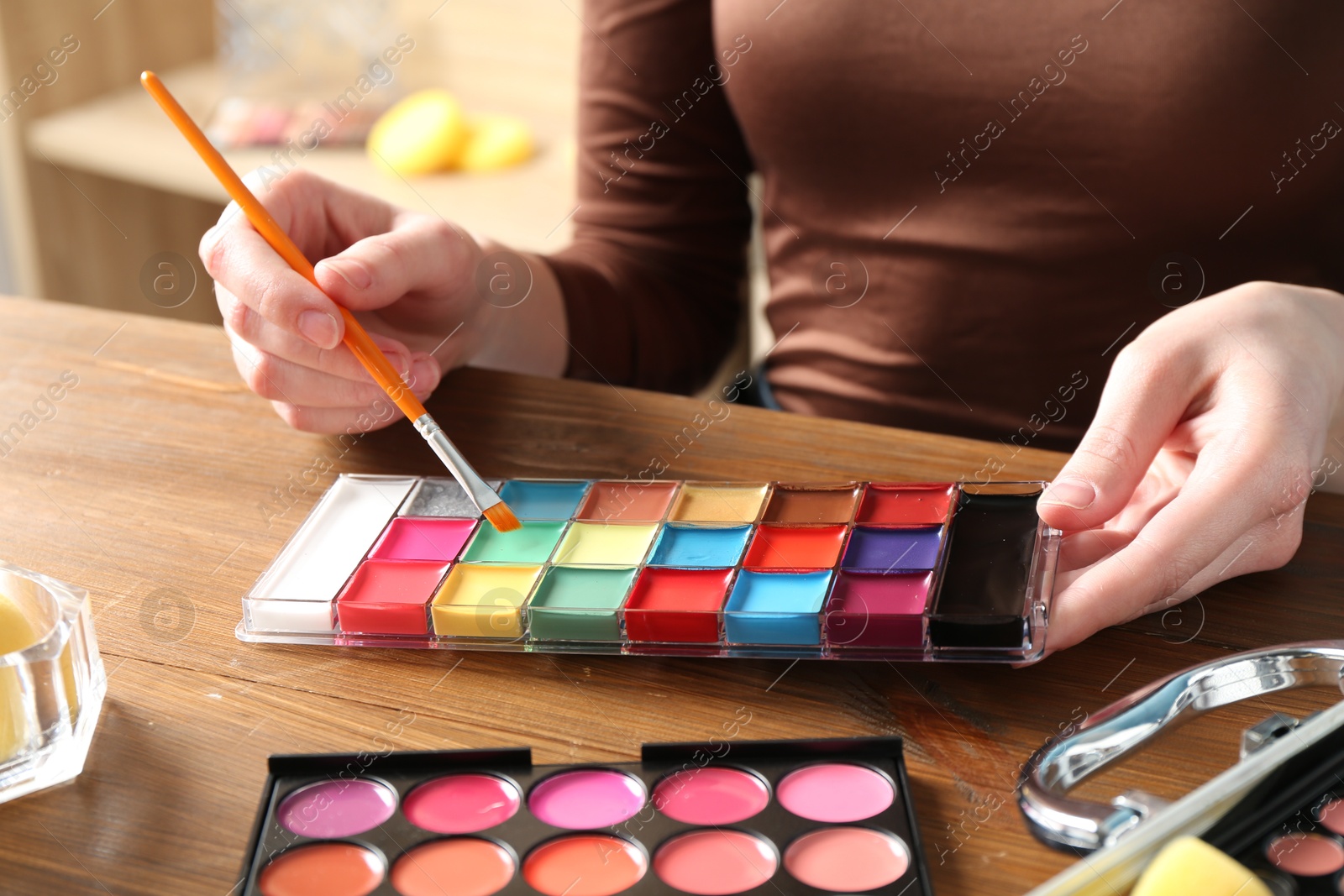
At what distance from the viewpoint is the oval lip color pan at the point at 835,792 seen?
37 centimetres

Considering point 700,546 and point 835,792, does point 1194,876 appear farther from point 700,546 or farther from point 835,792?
point 700,546

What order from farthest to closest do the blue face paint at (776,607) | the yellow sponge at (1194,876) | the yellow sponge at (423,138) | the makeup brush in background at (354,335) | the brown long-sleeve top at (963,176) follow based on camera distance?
the yellow sponge at (423,138) → the brown long-sleeve top at (963,176) → the makeup brush in background at (354,335) → the blue face paint at (776,607) → the yellow sponge at (1194,876)

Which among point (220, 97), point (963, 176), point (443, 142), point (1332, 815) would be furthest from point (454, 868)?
point (220, 97)

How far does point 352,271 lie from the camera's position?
1.91 feet

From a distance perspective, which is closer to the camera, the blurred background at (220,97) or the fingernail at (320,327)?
the fingernail at (320,327)

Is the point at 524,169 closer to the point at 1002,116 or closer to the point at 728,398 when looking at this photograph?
the point at 728,398

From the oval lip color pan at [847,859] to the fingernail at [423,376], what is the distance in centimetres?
33

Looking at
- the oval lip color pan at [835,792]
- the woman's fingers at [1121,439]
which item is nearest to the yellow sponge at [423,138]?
the woman's fingers at [1121,439]

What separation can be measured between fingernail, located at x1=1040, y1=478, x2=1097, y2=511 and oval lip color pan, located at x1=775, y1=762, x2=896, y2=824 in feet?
0.46

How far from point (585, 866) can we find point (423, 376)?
32cm

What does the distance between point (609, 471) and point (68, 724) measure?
10.3 inches

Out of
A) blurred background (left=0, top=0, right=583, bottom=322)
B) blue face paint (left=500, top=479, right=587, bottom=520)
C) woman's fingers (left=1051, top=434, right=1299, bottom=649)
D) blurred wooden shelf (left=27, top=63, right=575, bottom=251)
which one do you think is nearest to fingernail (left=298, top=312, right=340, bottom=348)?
blue face paint (left=500, top=479, right=587, bottom=520)

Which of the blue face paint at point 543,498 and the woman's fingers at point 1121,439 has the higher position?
the blue face paint at point 543,498

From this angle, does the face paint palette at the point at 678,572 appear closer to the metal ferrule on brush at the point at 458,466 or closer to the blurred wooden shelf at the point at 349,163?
the metal ferrule on brush at the point at 458,466
